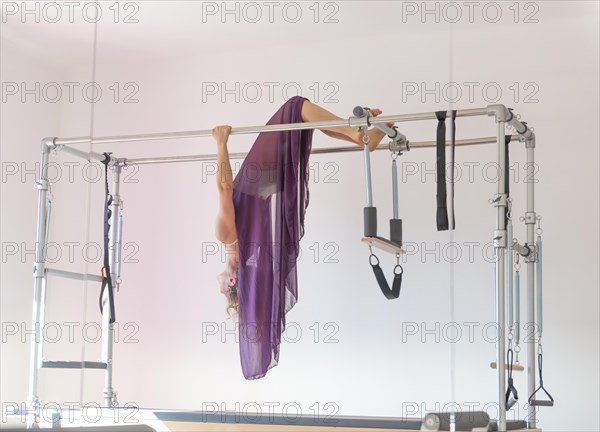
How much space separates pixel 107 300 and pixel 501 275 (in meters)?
2.06

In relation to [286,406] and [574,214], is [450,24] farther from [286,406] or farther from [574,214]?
[286,406]

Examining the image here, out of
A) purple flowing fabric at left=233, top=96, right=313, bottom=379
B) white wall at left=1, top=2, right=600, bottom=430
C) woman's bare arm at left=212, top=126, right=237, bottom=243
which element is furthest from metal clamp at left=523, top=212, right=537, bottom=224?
woman's bare arm at left=212, top=126, right=237, bottom=243

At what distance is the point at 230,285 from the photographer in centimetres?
398

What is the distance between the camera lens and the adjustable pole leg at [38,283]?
3.89 m

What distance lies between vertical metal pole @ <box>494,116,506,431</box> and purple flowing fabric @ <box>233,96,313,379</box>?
872mm

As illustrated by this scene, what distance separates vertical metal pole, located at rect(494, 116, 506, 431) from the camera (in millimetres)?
3227

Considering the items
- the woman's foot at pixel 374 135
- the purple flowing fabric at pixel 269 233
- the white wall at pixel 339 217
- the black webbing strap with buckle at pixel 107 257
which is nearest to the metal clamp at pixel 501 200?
the woman's foot at pixel 374 135

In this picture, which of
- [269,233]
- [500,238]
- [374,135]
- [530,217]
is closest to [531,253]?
[530,217]

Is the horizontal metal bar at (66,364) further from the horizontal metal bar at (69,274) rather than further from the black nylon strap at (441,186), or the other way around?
the black nylon strap at (441,186)

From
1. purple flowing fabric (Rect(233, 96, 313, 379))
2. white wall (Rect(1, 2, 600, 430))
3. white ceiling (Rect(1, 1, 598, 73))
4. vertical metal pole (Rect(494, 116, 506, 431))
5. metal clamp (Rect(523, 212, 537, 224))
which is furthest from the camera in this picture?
white ceiling (Rect(1, 1, 598, 73))

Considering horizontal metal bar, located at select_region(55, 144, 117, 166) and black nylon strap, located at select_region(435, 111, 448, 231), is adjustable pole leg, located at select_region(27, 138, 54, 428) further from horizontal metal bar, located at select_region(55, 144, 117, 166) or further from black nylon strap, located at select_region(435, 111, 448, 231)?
black nylon strap, located at select_region(435, 111, 448, 231)

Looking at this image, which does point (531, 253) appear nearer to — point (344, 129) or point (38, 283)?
point (344, 129)

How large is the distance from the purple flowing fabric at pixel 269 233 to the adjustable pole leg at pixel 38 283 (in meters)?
0.90

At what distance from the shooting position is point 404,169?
4.96 meters
